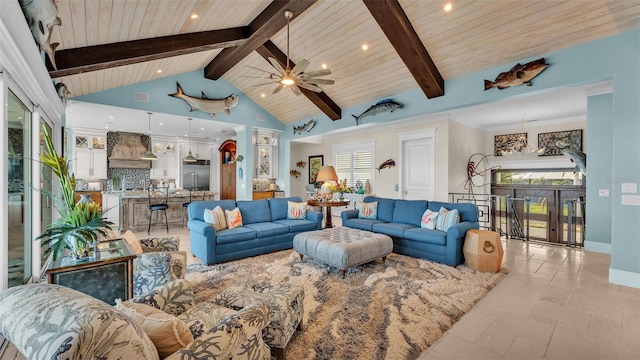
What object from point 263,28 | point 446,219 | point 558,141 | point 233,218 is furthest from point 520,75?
point 233,218

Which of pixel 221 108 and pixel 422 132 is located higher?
pixel 221 108

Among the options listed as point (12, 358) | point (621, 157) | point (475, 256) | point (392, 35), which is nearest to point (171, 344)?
point (12, 358)

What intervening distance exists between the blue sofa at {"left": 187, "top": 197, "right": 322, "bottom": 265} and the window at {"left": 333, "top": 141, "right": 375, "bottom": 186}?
11.4ft

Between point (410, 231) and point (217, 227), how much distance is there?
299cm

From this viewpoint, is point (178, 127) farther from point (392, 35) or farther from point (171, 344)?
point (171, 344)

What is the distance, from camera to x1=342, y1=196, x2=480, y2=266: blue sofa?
399 centimetres

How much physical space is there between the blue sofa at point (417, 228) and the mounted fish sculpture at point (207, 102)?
370 centimetres

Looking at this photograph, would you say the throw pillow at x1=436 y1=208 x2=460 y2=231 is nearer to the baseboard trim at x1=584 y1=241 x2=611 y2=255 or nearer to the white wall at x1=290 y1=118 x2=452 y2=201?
the white wall at x1=290 y1=118 x2=452 y2=201

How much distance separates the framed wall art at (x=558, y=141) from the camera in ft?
21.3

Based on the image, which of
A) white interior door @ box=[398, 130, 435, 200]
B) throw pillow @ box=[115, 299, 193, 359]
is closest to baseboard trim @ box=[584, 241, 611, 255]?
white interior door @ box=[398, 130, 435, 200]

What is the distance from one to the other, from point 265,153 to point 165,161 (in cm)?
366

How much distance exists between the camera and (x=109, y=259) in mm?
2211

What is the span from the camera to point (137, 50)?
3.88 m

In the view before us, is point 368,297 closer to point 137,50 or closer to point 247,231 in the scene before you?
point 247,231
